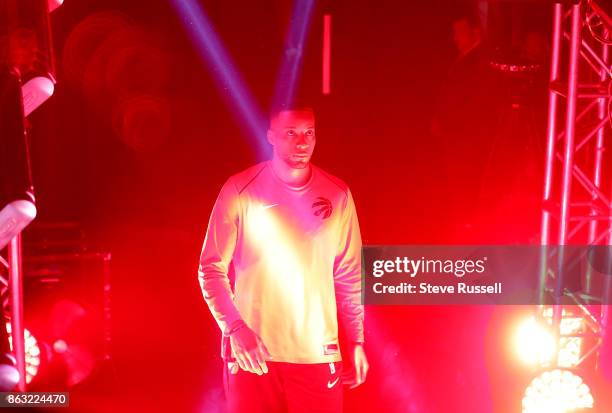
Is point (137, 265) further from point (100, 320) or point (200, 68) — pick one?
point (200, 68)

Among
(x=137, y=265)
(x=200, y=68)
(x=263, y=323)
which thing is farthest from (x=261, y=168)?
(x=137, y=265)

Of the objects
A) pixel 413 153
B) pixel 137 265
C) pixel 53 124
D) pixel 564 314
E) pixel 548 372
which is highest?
pixel 53 124

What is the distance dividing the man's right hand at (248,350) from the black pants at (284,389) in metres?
0.07

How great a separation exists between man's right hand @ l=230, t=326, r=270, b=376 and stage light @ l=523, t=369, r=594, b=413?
60.2 inches

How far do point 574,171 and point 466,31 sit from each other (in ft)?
3.77

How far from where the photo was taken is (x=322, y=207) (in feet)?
10.8

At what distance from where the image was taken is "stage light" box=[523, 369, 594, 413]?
385 centimetres

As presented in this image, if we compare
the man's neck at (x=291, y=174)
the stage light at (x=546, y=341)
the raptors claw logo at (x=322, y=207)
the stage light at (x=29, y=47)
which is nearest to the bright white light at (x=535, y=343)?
the stage light at (x=546, y=341)

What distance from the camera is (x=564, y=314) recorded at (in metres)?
4.02

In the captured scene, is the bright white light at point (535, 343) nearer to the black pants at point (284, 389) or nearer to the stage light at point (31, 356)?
the black pants at point (284, 389)

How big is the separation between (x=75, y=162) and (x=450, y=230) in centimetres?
231

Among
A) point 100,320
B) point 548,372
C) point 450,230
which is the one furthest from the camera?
point 450,230

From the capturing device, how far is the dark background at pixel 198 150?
4.27m

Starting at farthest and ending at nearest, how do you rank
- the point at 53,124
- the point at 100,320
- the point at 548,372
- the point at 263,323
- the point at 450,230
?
the point at 450,230, the point at 53,124, the point at 100,320, the point at 548,372, the point at 263,323
